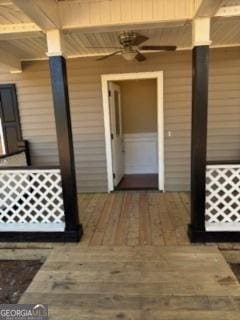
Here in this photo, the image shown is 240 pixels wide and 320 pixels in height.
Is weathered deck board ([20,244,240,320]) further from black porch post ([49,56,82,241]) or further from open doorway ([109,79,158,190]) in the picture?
open doorway ([109,79,158,190])

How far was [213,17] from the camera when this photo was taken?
267 cm

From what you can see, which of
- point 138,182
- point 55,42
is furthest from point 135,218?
point 55,42

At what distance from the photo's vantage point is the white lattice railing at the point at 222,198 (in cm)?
303

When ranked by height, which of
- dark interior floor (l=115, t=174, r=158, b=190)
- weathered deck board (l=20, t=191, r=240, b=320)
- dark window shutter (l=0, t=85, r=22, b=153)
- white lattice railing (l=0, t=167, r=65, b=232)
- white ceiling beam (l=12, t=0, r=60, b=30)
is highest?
white ceiling beam (l=12, t=0, r=60, b=30)

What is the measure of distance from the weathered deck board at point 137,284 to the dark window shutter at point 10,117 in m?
2.70

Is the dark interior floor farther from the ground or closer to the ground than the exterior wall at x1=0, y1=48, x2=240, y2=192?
closer to the ground

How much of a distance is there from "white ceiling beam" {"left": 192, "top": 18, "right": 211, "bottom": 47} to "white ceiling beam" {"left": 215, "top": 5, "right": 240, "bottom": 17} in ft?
0.43

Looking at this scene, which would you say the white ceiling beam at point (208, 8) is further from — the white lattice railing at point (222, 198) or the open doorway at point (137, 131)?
the open doorway at point (137, 131)

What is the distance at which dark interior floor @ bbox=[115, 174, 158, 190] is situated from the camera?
16.8 ft

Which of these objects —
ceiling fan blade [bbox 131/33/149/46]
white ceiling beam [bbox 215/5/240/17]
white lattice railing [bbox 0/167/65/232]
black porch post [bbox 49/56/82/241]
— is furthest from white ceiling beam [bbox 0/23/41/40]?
white ceiling beam [bbox 215/5/240/17]

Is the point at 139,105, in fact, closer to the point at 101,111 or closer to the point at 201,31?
the point at 101,111

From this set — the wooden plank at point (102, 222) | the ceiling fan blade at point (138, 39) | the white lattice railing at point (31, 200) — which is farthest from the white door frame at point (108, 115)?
the white lattice railing at point (31, 200)

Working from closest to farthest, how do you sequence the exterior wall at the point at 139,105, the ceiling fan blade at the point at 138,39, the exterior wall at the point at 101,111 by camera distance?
the ceiling fan blade at the point at 138,39, the exterior wall at the point at 101,111, the exterior wall at the point at 139,105

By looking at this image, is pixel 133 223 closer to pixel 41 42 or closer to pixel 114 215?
pixel 114 215
